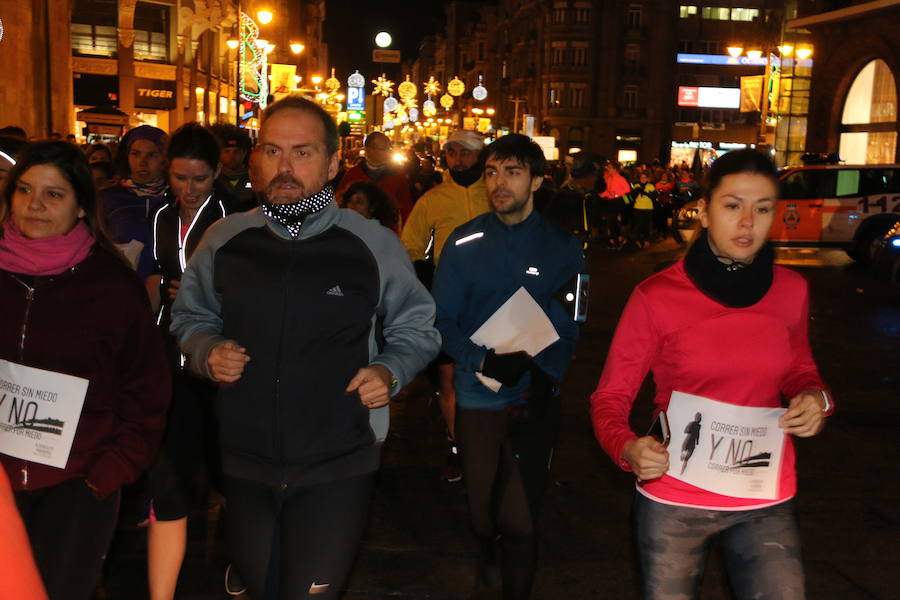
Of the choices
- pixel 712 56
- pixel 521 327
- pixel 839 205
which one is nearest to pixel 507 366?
pixel 521 327

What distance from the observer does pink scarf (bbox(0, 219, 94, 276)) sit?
10.9ft

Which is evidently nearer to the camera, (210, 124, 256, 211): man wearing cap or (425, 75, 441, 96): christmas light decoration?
(210, 124, 256, 211): man wearing cap

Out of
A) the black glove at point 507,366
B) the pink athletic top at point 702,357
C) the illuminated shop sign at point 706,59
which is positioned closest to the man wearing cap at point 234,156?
the black glove at point 507,366

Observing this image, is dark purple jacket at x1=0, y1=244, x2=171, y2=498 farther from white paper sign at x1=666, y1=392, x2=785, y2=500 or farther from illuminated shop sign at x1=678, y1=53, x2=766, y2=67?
illuminated shop sign at x1=678, y1=53, x2=766, y2=67

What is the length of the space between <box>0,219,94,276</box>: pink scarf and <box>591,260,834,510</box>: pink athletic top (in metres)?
1.79

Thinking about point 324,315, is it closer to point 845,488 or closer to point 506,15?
point 845,488

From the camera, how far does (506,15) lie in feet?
327

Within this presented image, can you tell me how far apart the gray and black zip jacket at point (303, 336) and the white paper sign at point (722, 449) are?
0.88 metres

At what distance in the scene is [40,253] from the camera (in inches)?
131

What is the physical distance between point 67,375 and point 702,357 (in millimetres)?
2010

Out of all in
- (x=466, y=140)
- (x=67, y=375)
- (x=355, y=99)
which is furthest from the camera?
(x=355, y=99)

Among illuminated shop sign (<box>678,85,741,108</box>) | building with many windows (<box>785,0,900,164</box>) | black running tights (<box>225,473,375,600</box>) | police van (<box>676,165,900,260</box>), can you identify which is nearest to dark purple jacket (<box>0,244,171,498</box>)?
black running tights (<box>225,473,375,600</box>)

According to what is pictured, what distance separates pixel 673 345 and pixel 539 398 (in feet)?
4.51

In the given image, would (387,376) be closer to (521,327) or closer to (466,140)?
(521,327)
